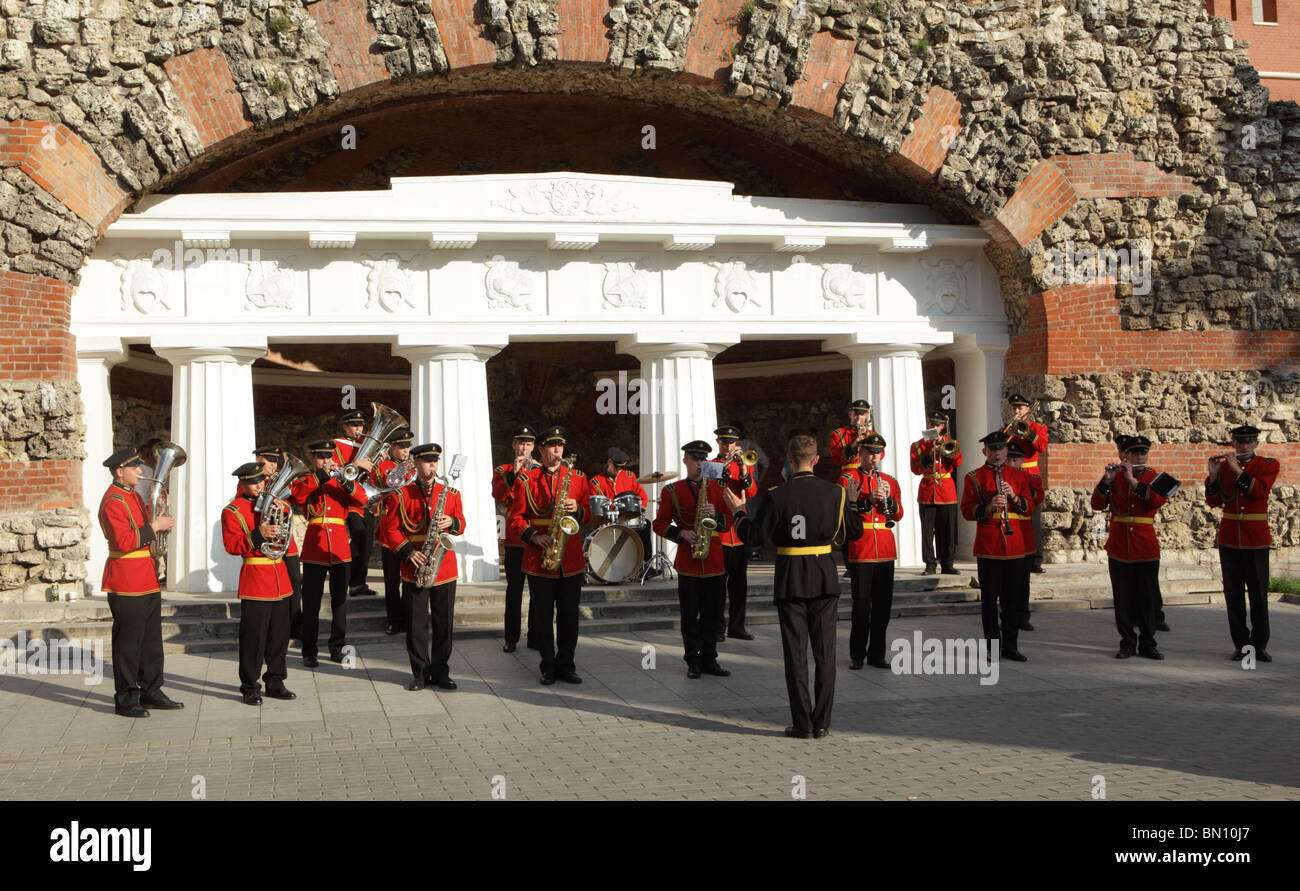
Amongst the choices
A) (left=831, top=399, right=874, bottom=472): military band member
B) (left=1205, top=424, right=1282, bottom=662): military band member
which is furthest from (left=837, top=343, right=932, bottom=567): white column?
(left=1205, top=424, right=1282, bottom=662): military band member

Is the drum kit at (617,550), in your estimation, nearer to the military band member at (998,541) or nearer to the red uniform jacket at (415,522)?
the red uniform jacket at (415,522)

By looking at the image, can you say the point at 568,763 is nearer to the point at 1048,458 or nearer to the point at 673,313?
the point at 673,313

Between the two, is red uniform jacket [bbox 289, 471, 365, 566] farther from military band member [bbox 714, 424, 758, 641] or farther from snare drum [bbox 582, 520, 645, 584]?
military band member [bbox 714, 424, 758, 641]

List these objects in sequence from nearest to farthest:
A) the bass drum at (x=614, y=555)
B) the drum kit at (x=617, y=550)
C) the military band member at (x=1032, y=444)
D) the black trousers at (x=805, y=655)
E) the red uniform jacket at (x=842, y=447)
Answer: the black trousers at (x=805, y=655), the red uniform jacket at (x=842, y=447), the military band member at (x=1032, y=444), the drum kit at (x=617, y=550), the bass drum at (x=614, y=555)

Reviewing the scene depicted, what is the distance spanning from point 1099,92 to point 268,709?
11.5 metres

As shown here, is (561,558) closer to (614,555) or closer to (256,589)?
(256,589)

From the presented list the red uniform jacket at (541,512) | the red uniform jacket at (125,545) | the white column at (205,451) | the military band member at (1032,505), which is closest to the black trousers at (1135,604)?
the military band member at (1032,505)

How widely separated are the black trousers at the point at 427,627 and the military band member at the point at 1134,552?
5570mm

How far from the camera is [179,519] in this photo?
13234mm

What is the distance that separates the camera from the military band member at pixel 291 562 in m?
9.22

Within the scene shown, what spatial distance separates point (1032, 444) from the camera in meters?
11.8

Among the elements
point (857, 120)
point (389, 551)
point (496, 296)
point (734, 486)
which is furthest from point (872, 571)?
point (857, 120)

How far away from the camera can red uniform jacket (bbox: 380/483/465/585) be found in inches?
368
